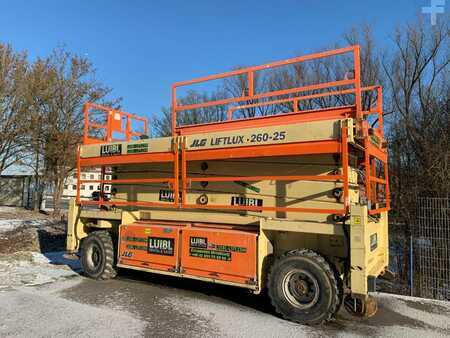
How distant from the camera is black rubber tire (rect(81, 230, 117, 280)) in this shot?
7.14 meters

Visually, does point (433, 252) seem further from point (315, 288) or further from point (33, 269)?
point (33, 269)

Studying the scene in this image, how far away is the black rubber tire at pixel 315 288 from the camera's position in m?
4.77

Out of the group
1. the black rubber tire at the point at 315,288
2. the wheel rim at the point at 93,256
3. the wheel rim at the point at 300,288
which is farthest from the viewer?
the wheel rim at the point at 93,256

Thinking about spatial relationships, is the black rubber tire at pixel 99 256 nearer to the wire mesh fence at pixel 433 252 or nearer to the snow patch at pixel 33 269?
the snow patch at pixel 33 269

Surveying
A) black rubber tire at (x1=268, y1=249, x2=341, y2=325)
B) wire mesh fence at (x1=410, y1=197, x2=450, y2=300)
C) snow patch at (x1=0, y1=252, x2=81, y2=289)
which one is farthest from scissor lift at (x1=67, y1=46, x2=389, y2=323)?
wire mesh fence at (x1=410, y1=197, x2=450, y2=300)

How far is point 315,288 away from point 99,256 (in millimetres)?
4474

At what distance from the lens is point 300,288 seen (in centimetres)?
502

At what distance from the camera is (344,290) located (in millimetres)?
4949

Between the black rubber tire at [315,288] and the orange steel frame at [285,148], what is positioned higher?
the orange steel frame at [285,148]

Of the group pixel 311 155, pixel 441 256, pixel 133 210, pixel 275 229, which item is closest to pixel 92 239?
pixel 133 210

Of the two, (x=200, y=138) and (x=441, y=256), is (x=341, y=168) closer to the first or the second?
(x=200, y=138)

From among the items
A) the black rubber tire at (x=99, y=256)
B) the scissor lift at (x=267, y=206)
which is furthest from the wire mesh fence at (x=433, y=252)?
the black rubber tire at (x=99, y=256)

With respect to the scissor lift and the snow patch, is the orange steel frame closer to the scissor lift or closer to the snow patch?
the scissor lift

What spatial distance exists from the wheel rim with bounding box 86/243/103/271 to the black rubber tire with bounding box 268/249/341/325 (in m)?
3.84
